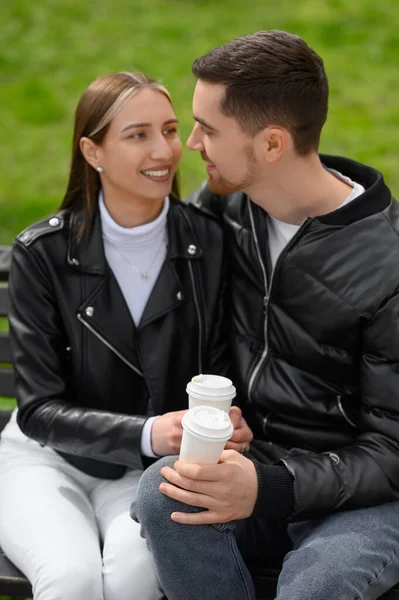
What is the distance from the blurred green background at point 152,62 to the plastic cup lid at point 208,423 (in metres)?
3.57

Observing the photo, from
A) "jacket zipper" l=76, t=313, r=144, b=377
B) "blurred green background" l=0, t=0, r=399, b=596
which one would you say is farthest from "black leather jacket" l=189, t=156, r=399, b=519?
"blurred green background" l=0, t=0, r=399, b=596

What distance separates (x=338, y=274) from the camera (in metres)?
3.20

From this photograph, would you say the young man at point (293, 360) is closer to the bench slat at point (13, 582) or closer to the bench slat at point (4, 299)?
the bench slat at point (13, 582)

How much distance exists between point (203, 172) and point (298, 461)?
3705 mm

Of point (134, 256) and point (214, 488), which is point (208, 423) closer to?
point (214, 488)

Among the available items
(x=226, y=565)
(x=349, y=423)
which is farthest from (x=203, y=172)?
(x=226, y=565)

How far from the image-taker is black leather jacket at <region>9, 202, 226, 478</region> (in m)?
3.37

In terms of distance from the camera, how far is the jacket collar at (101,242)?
11.3 ft

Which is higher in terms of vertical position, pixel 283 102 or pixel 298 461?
pixel 283 102

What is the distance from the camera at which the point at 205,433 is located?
2.71 m

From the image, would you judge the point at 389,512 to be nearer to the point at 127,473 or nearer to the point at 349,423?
the point at 349,423

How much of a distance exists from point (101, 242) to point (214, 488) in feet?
3.30

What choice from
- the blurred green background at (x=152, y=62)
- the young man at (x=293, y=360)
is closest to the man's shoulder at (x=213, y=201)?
the young man at (x=293, y=360)

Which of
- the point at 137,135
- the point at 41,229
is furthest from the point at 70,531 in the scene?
the point at 137,135
